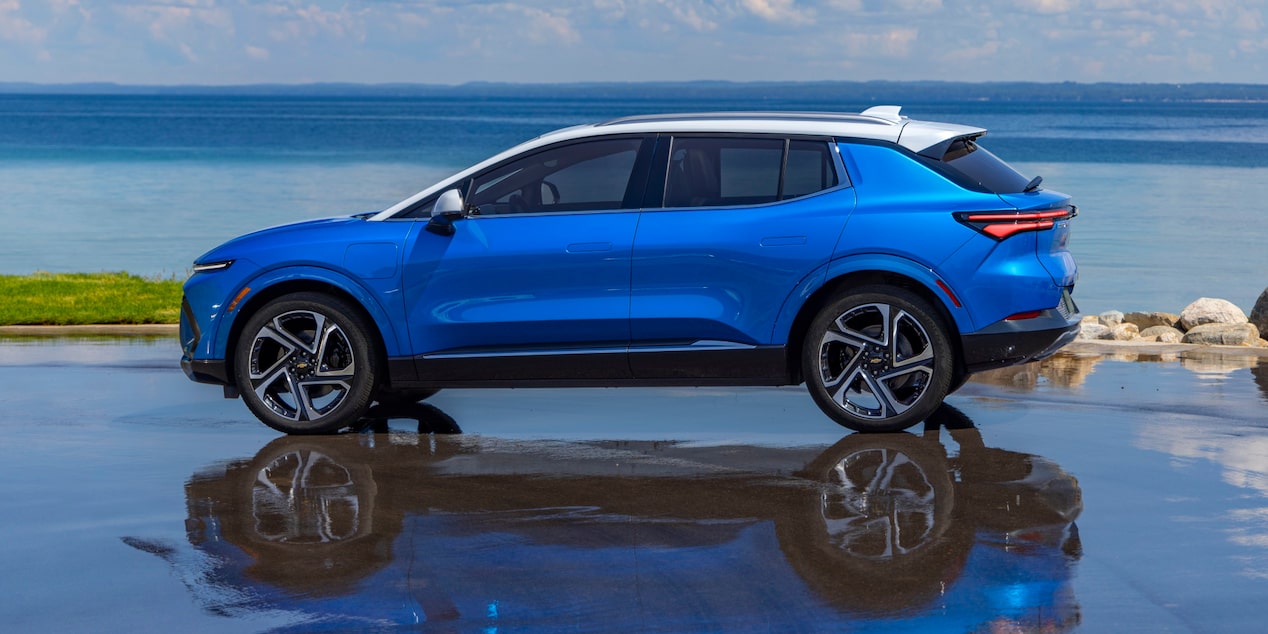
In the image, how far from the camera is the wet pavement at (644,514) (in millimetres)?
5172

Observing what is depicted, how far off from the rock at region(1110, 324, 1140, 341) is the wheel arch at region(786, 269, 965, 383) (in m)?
7.21

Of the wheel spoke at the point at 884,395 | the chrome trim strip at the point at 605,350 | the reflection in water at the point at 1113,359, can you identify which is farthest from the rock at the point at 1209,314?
the chrome trim strip at the point at 605,350

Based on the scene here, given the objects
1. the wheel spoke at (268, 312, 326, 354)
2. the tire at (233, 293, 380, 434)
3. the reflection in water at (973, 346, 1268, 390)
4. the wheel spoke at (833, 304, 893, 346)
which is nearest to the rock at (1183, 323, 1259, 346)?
the reflection in water at (973, 346, 1268, 390)

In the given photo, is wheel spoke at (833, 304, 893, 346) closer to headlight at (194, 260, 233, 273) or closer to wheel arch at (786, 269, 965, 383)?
wheel arch at (786, 269, 965, 383)

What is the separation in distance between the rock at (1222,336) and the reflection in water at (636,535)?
6118 millimetres

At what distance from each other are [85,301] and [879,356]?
10317 millimetres

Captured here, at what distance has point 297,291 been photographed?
28.5 feet

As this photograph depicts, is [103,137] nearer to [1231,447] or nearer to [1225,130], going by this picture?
[1225,130]

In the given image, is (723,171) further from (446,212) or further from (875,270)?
(446,212)

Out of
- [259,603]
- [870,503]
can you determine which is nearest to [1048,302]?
[870,503]

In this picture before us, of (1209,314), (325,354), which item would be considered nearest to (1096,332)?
(1209,314)

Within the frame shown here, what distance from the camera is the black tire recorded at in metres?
9.60

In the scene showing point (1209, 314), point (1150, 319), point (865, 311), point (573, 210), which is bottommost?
point (1150, 319)

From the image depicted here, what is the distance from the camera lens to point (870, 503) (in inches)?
264
